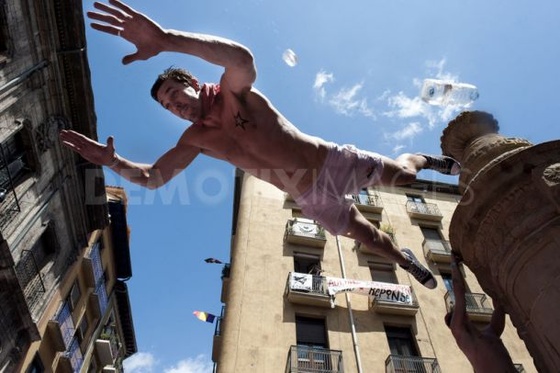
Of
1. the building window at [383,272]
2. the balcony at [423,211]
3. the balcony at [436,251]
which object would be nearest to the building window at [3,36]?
the building window at [383,272]

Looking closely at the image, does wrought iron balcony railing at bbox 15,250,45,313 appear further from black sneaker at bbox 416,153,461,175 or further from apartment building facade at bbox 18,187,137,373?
black sneaker at bbox 416,153,461,175

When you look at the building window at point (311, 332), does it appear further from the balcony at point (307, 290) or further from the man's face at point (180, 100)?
the man's face at point (180, 100)

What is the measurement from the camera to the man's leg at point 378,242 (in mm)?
4652

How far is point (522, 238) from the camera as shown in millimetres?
4277

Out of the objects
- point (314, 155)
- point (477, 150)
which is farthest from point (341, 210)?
point (477, 150)

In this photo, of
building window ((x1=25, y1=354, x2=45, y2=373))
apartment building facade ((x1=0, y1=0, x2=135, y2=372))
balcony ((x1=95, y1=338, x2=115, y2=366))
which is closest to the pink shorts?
apartment building facade ((x1=0, y1=0, x2=135, y2=372))

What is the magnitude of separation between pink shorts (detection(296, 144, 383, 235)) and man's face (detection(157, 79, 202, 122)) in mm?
1391

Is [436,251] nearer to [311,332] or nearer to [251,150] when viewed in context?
[311,332]

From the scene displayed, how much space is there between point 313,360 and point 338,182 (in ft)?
29.5

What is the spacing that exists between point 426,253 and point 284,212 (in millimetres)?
6091

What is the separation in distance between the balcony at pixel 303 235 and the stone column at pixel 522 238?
10.9 m

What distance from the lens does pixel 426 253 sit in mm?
16938

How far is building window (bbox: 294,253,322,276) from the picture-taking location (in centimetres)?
1547

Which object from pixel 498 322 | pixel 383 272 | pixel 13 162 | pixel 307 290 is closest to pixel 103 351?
pixel 13 162
